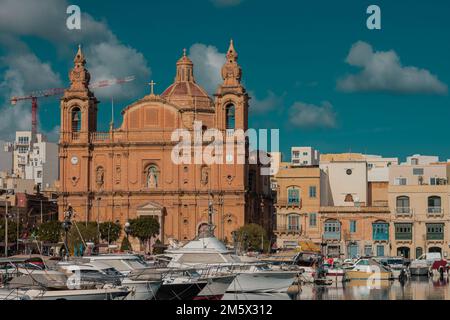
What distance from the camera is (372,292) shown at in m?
56.0

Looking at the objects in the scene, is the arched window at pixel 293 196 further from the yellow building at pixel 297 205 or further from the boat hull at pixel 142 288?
the boat hull at pixel 142 288

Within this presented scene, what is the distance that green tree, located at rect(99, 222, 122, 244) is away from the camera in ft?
317

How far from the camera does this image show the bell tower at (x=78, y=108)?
344 ft

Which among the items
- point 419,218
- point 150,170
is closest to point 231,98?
point 150,170

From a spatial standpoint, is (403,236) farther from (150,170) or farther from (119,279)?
(119,279)

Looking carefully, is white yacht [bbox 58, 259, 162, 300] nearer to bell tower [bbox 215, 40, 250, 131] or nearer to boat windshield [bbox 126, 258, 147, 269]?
boat windshield [bbox 126, 258, 147, 269]

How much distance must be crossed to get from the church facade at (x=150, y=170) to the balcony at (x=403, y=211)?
16.2m

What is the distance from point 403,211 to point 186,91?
112ft

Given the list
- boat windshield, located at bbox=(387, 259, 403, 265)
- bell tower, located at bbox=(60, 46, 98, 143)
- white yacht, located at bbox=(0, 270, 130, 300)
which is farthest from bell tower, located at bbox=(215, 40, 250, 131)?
white yacht, located at bbox=(0, 270, 130, 300)

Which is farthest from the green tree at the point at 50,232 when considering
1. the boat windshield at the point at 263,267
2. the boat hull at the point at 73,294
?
the boat hull at the point at 73,294

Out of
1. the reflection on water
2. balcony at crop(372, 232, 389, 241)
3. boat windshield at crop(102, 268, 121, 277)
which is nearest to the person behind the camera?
boat windshield at crop(102, 268, 121, 277)

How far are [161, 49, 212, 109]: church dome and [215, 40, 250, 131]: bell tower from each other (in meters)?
9.35

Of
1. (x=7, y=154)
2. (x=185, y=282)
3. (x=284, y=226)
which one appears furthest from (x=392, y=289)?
(x=7, y=154)

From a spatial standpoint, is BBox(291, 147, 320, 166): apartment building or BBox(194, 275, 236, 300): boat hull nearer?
BBox(194, 275, 236, 300): boat hull
